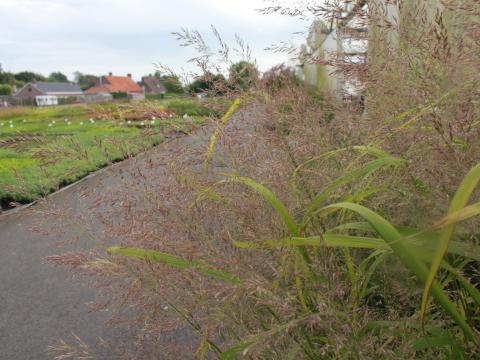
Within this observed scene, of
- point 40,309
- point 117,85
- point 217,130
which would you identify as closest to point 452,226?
point 217,130

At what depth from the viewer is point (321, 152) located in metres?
1.67

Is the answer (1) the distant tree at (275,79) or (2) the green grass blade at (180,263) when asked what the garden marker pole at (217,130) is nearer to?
(1) the distant tree at (275,79)

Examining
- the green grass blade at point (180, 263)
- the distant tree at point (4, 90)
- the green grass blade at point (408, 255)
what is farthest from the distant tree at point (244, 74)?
the distant tree at point (4, 90)

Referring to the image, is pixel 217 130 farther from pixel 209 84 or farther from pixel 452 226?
pixel 452 226

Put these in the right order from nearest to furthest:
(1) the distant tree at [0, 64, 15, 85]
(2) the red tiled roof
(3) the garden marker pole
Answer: (3) the garden marker pole → (2) the red tiled roof → (1) the distant tree at [0, 64, 15, 85]

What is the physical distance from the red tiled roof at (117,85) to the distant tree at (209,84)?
79.7 meters

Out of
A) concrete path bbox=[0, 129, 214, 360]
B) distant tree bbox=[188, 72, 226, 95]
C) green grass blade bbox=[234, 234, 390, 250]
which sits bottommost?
concrete path bbox=[0, 129, 214, 360]

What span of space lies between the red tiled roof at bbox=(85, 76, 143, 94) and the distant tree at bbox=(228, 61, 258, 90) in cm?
7969

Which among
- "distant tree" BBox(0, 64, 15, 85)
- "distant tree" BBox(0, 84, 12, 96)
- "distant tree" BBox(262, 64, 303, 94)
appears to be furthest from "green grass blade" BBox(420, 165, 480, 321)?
"distant tree" BBox(0, 64, 15, 85)

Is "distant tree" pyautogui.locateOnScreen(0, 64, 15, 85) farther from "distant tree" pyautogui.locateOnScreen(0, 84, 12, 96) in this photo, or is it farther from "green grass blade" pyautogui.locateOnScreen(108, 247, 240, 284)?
"green grass blade" pyautogui.locateOnScreen(108, 247, 240, 284)

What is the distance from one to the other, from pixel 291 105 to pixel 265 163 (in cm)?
27

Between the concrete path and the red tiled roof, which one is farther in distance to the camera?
the red tiled roof

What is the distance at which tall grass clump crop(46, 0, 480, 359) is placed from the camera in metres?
1.15

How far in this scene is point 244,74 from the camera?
1829 mm
